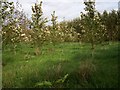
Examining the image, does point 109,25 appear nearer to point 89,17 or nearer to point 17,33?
point 89,17

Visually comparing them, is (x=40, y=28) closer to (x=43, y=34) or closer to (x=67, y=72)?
(x=43, y=34)

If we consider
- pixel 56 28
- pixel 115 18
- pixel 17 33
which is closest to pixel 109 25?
pixel 115 18

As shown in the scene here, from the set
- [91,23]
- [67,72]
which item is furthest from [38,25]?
[67,72]

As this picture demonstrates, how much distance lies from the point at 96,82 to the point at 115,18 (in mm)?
17184

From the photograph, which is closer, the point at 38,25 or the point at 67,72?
the point at 67,72

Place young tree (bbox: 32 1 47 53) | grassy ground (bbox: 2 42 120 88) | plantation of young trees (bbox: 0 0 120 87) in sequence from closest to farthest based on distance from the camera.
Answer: grassy ground (bbox: 2 42 120 88) → plantation of young trees (bbox: 0 0 120 87) → young tree (bbox: 32 1 47 53)

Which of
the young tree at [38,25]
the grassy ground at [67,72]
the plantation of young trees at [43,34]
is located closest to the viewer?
the grassy ground at [67,72]

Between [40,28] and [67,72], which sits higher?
[40,28]

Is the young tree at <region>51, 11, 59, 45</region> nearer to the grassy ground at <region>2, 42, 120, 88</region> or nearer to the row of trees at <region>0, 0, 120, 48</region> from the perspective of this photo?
the row of trees at <region>0, 0, 120, 48</region>

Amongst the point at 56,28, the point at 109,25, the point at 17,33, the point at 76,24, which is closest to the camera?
the point at 17,33

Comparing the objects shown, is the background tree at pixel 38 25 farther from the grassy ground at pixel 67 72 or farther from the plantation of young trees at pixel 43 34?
the grassy ground at pixel 67 72

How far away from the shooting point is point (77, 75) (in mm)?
8789

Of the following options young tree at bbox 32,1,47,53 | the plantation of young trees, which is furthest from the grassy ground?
young tree at bbox 32,1,47,53

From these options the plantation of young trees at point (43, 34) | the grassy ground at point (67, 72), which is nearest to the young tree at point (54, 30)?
the plantation of young trees at point (43, 34)
